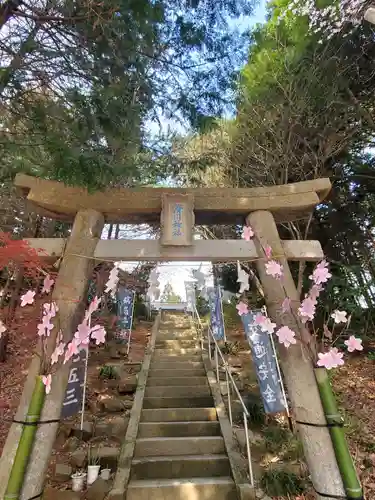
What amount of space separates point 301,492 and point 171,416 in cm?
230

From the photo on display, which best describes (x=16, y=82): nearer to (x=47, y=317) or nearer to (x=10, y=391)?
(x=47, y=317)

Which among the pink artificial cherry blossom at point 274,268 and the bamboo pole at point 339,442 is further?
the pink artificial cherry blossom at point 274,268

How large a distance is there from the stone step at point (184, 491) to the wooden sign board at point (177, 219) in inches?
115

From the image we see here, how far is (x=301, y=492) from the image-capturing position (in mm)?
4258

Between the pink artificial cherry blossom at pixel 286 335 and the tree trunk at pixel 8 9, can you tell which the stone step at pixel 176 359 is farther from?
the tree trunk at pixel 8 9

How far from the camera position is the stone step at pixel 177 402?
20.6 ft

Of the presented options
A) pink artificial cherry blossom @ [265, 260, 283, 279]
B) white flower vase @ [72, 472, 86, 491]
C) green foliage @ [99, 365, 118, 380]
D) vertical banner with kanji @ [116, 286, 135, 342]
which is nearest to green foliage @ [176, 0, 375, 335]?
pink artificial cherry blossom @ [265, 260, 283, 279]

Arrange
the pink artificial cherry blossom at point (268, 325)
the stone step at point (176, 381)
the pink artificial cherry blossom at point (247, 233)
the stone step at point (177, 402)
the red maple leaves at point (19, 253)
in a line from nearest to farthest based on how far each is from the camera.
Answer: the pink artificial cherry blossom at point (268, 325) < the red maple leaves at point (19, 253) < the pink artificial cherry blossom at point (247, 233) < the stone step at point (177, 402) < the stone step at point (176, 381)

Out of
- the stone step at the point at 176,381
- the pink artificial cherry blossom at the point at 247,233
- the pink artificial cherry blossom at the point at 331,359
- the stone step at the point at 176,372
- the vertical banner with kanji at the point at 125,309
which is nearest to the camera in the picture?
the pink artificial cherry blossom at the point at 331,359

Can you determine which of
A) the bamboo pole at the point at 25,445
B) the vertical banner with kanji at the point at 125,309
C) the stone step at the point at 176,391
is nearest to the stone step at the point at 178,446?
the stone step at the point at 176,391

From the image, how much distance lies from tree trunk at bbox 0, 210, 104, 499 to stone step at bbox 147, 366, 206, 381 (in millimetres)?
4124

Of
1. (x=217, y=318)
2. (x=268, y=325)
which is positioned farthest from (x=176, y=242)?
(x=217, y=318)

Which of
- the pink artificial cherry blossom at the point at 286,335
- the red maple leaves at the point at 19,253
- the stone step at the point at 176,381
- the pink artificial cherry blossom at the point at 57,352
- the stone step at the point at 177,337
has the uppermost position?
the stone step at the point at 177,337

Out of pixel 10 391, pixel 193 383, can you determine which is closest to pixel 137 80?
pixel 193 383
